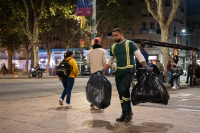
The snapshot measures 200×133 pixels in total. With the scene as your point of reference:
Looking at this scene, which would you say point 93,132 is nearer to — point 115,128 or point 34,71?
point 115,128

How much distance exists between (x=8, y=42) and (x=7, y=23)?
8.14 metres

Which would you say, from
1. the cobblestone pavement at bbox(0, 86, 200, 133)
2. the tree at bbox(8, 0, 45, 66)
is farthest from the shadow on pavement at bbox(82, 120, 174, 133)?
→ the tree at bbox(8, 0, 45, 66)

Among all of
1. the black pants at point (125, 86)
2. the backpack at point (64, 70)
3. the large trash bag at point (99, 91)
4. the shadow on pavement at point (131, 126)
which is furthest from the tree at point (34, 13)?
the shadow on pavement at point (131, 126)

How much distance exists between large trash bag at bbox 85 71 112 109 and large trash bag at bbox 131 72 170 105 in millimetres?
531

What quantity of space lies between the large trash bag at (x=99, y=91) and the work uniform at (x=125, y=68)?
0.27 meters

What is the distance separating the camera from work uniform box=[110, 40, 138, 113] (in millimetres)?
5254

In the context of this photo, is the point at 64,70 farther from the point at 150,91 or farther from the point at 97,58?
the point at 150,91

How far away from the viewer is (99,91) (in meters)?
5.38

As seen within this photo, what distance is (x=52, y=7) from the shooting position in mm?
30172

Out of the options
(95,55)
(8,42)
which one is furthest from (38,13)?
(95,55)

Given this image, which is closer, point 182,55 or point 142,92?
point 142,92

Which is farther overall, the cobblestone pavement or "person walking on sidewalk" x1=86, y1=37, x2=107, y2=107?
"person walking on sidewalk" x1=86, y1=37, x2=107, y2=107

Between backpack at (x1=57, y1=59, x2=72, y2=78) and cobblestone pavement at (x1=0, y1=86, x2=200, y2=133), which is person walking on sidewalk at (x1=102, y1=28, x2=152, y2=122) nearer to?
cobblestone pavement at (x1=0, y1=86, x2=200, y2=133)

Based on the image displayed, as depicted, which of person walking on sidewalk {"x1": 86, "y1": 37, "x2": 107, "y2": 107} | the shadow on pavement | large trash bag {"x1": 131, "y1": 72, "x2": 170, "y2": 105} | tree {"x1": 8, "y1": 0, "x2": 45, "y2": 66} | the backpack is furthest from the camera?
tree {"x1": 8, "y1": 0, "x2": 45, "y2": 66}
